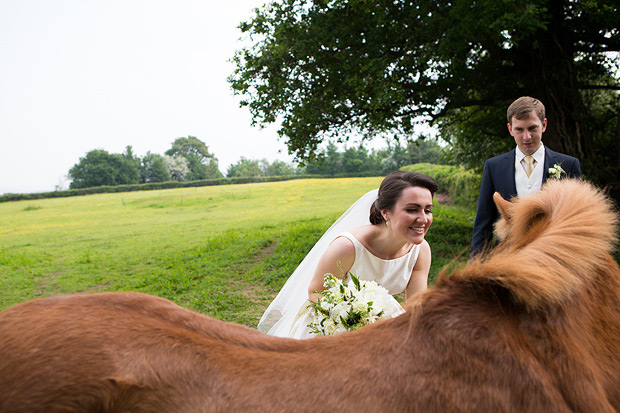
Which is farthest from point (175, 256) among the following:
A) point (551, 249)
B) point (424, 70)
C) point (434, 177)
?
point (434, 177)

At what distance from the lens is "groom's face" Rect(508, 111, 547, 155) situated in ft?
10.8

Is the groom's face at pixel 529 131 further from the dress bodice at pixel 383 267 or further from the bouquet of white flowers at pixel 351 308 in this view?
the bouquet of white flowers at pixel 351 308

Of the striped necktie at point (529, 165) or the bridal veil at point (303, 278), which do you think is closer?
the striped necktie at point (529, 165)

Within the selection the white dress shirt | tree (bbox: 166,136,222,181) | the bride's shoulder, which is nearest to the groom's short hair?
the white dress shirt

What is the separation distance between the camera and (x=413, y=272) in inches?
148

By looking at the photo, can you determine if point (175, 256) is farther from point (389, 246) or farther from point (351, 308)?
point (351, 308)

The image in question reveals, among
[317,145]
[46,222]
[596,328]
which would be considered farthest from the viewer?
[46,222]

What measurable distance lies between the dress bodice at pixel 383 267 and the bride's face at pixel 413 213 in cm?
47

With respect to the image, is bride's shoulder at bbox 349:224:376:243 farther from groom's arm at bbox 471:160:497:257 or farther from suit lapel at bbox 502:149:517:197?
suit lapel at bbox 502:149:517:197

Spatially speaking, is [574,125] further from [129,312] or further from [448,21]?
[129,312]

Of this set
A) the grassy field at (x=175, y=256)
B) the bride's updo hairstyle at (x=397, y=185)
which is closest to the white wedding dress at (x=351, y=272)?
the bride's updo hairstyle at (x=397, y=185)

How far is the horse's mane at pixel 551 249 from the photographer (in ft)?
4.19

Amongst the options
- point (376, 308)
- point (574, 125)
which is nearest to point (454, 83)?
point (574, 125)

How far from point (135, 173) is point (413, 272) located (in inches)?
3183
